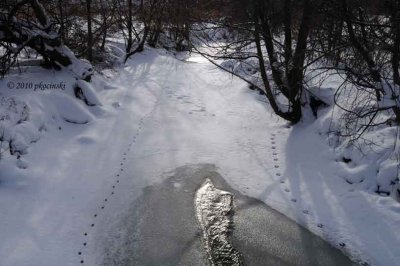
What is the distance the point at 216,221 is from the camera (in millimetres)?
5234

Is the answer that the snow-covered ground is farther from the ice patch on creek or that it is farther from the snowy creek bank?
the ice patch on creek

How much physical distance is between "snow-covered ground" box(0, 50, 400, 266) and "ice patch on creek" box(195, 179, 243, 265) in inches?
19.1

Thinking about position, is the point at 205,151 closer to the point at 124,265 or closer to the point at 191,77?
the point at 124,265

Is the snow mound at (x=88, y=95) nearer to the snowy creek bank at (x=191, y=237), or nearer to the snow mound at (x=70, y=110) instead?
the snow mound at (x=70, y=110)

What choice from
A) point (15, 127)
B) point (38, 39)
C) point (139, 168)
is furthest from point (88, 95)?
point (139, 168)

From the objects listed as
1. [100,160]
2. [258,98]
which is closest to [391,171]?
[100,160]

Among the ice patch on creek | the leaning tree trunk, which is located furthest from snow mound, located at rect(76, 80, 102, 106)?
the ice patch on creek

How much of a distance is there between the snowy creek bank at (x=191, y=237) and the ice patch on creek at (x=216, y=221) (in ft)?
0.14

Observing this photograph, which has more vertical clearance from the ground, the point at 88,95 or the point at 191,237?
the point at 88,95

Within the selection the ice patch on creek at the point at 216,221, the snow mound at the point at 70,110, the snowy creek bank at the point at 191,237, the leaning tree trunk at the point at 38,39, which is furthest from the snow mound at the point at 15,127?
the ice patch on creek at the point at 216,221

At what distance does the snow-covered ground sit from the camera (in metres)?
4.77

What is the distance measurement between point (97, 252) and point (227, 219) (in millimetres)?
1779

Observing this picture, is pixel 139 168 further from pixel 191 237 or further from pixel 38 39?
pixel 38 39

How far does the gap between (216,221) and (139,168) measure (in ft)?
6.44
